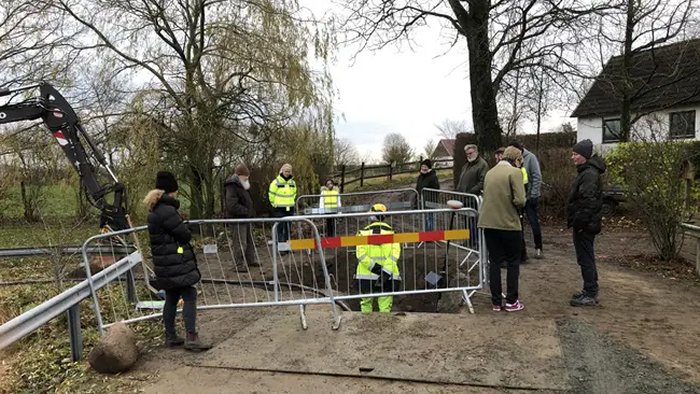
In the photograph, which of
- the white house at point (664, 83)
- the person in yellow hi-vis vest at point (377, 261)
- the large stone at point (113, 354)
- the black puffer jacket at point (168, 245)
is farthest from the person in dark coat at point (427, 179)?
the white house at point (664, 83)

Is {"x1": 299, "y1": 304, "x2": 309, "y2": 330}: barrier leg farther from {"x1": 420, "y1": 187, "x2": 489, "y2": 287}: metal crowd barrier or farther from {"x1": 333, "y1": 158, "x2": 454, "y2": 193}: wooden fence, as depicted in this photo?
{"x1": 333, "y1": 158, "x2": 454, "y2": 193}: wooden fence

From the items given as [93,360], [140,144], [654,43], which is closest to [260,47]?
[140,144]

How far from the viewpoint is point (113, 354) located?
14.5 ft

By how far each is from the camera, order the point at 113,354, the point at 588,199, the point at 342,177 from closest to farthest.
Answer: the point at 113,354 < the point at 588,199 < the point at 342,177

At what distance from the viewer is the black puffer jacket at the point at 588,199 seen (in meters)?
5.88

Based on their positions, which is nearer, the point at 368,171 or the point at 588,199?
the point at 588,199

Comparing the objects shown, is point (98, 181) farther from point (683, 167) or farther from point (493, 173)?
point (683, 167)

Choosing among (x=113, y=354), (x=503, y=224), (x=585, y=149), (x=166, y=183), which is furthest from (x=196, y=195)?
(x=585, y=149)

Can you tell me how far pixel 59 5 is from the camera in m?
13.5

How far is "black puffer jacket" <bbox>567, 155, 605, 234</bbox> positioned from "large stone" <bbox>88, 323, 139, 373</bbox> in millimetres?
4825

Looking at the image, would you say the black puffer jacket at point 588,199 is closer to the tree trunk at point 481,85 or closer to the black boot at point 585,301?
the black boot at point 585,301


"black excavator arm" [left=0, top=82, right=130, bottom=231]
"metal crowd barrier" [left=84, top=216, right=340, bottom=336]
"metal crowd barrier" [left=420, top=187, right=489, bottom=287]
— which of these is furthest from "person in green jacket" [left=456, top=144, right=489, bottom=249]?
"black excavator arm" [left=0, top=82, right=130, bottom=231]

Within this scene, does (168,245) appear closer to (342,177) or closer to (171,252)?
(171,252)

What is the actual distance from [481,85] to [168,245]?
11274mm
